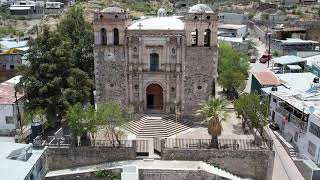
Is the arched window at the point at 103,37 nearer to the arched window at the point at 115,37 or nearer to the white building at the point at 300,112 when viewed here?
the arched window at the point at 115,37

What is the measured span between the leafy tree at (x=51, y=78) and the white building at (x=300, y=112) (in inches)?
780

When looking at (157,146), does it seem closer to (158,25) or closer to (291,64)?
(158,25)

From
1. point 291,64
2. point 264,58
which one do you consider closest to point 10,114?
point 291,64

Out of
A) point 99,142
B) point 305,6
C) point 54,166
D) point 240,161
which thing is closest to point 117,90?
point 99,142

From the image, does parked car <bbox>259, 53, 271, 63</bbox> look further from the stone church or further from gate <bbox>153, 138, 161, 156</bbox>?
gate <bbox>153, 138, 161, 156</bbox>

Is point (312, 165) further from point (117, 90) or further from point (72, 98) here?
point (72, 98)

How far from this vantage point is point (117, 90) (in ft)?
125

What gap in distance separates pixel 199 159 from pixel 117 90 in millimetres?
11625

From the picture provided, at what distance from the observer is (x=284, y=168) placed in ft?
106

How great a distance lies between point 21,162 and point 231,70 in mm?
30324

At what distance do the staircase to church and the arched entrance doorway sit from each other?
1.84m

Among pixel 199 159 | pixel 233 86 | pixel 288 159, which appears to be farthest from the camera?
pixel 233 86

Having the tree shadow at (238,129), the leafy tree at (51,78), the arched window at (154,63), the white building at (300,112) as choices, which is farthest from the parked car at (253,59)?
the leafy tree at (51,78)

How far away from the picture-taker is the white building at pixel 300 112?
1312 inches
